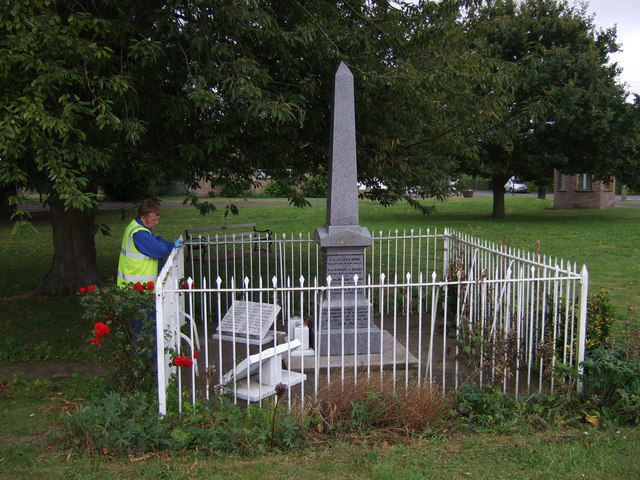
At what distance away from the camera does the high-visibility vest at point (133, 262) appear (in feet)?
17.5

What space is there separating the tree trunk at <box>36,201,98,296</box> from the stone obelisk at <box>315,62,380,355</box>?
456cm

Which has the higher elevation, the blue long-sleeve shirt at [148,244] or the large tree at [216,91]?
the large tree at [216,91]

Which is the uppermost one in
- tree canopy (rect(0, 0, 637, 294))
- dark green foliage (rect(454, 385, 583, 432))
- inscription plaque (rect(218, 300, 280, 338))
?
tree canopy (rect(0, 0, 637, 294))

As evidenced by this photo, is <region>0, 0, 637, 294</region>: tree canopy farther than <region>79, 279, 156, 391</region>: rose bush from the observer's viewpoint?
Yes

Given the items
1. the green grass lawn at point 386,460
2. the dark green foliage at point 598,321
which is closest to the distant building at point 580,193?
the dark green foliage at point 598,321

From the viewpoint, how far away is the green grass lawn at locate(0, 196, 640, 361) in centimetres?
750

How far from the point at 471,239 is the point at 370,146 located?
1857 mm

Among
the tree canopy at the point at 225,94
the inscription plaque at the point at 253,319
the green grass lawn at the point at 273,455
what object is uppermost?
the tree canopy at the point at 225,94

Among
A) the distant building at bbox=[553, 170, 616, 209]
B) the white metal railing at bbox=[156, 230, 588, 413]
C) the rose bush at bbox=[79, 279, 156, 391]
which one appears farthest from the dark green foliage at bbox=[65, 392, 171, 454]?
the distant building at bbox=[553, 170, 616, 209]

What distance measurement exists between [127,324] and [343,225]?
260 cm

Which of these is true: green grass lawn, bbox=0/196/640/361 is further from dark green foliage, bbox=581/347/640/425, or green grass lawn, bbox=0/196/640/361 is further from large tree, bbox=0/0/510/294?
dark green foliage, bbox=581/347/640/425

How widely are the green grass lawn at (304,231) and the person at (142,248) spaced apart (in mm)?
926

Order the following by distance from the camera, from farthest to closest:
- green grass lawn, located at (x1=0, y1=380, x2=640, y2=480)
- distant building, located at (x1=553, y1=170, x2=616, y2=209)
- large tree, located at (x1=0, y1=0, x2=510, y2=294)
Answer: distant building, located at (x1=553, y1=170, x2=616, y2=209) < large tree, located at (x1=0, y1=0, x2=510, y2=294) < green grass lawn, located at (x1=0, y1=380, x2=640, y2=480)

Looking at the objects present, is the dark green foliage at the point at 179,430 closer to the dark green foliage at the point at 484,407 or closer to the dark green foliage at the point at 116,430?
the dark green foliage at the point at 116,430
